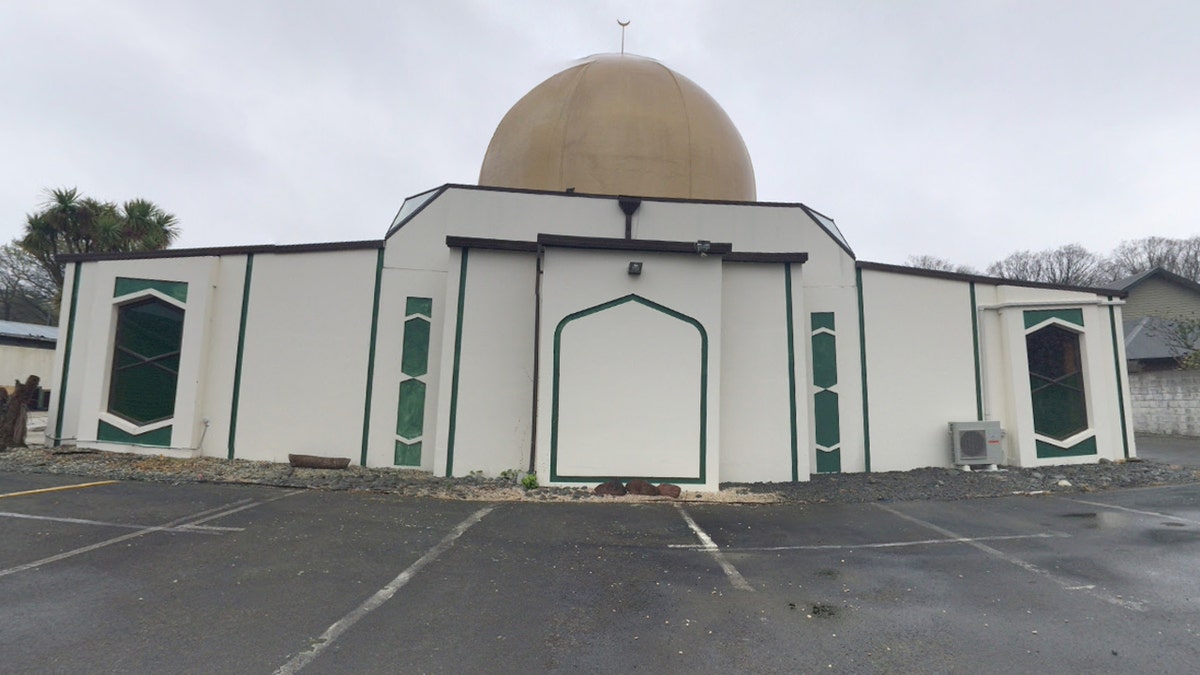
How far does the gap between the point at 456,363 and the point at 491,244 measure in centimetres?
201

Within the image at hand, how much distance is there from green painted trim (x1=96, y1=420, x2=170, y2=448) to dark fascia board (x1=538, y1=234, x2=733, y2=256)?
23.5 feet

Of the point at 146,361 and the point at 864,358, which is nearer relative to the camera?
the point at 146,361

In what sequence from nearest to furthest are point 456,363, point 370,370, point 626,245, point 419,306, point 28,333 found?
1. point 626,245
2. point 456,363
3. point 370,370
4. point 419,306
5. point 28,333

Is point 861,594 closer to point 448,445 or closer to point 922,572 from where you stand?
point 922,572

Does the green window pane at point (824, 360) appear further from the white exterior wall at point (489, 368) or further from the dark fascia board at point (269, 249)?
the dark fascia board at point (269, 249)

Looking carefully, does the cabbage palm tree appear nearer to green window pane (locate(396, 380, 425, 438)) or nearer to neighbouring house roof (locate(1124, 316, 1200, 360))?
green window pane (locate(396, 380, 425, 438))

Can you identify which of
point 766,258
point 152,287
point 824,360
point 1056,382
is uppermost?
point 766,258

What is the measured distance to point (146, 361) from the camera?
9.09 meters

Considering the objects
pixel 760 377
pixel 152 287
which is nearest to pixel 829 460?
pixel 760 377

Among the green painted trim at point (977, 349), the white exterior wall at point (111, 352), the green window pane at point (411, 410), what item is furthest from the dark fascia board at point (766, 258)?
the white exterior wall at point (111, 352)

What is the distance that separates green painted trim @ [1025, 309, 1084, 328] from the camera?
33.1 feet

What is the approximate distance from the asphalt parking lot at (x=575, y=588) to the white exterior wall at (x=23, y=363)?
19.5 m

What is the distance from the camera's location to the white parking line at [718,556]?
4098 mm

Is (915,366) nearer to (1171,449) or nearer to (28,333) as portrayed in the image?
(1171,449)
